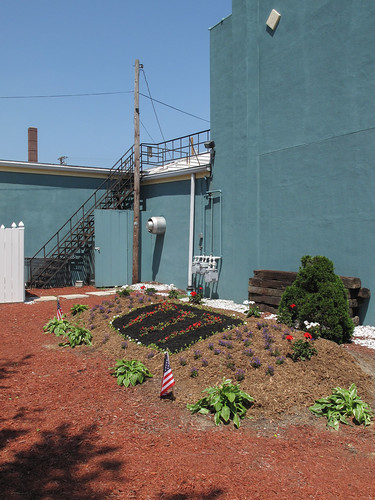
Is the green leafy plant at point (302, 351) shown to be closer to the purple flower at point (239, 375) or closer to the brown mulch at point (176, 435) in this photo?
the brown mulch at point (176, 435)

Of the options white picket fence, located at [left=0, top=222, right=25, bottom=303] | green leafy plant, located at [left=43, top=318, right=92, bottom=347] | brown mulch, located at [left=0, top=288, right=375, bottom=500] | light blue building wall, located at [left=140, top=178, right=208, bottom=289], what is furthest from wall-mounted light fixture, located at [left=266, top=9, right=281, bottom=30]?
green leafy plant, located at [left=43, top=318, right=92, bottom=347]

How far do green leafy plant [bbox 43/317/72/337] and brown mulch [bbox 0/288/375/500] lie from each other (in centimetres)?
159

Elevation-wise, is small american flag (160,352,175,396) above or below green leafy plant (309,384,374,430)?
above

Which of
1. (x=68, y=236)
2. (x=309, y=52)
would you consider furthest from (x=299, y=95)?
(x=68, y=236)

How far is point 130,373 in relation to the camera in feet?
19.5

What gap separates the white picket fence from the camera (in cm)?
1205

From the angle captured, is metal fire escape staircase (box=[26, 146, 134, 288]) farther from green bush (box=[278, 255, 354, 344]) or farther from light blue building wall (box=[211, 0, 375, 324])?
green bush (box=[278, 255, 354, 344])

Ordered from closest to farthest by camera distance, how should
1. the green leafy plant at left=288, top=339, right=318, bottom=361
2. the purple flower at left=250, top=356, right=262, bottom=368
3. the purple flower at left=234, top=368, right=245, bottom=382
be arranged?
the purple flower at left=234, top=368, right=245, bottom=382
the purple flower at left=250, top=356, right=262, bottom=368
the green leafy plant at left=288, top=339, right=318, bottom=361

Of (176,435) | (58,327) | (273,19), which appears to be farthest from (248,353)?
(273,19)

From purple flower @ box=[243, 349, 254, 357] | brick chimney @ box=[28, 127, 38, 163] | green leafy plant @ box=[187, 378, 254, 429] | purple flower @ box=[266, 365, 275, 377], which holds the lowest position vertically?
green leafy plant @ box=[187, 378, 254, 429]

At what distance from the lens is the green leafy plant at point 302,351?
601 centimetres

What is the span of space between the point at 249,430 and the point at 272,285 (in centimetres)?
582

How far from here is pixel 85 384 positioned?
5918 millimetres

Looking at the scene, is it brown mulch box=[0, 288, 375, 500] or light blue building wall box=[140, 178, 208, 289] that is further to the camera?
light blue building wall box=[140, 178, 208, 289]
